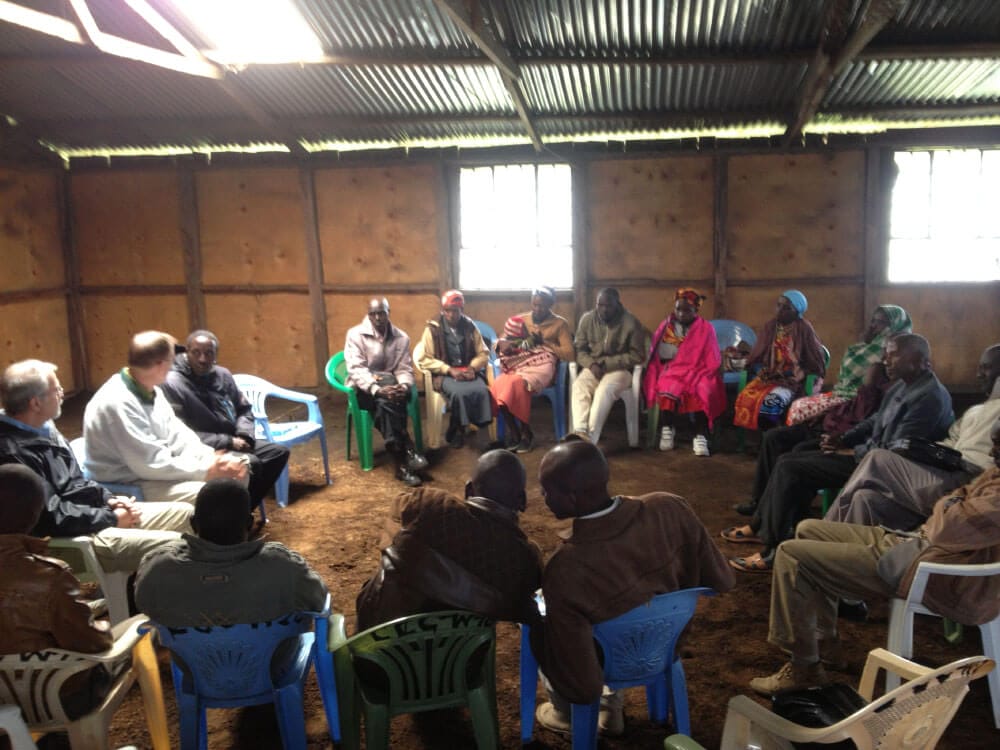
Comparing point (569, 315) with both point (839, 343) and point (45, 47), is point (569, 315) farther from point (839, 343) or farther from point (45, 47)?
point (45, 47)

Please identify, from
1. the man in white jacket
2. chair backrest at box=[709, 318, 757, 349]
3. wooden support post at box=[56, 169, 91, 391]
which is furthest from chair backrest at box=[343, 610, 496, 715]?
wooden support post at box=[56, 169, 91, 391]

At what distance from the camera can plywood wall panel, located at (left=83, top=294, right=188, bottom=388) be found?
840 cm

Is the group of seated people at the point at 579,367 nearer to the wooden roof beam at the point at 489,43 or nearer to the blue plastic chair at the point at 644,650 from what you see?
the wooden roof beam at the point at 489,43

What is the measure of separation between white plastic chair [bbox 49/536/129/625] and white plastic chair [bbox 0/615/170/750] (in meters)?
0.75

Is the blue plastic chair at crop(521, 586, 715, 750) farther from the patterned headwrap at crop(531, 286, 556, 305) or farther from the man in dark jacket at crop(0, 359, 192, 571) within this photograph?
the patterned headwrap at crop(531, 286, 556, 305)

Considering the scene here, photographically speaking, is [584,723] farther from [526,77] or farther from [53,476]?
[526,77]

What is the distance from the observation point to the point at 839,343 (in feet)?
24.6

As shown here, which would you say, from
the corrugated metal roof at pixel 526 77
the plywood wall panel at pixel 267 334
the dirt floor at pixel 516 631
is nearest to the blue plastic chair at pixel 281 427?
the dirt floor at pixel 516 631

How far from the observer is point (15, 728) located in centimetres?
188

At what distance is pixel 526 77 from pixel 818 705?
557 centimetres

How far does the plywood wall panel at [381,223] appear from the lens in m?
7.88

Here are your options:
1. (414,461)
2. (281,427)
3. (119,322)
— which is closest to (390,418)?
(414,461)

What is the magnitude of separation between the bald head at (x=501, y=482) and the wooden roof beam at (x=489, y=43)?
11.3 feet

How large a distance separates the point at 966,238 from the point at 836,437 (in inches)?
172
